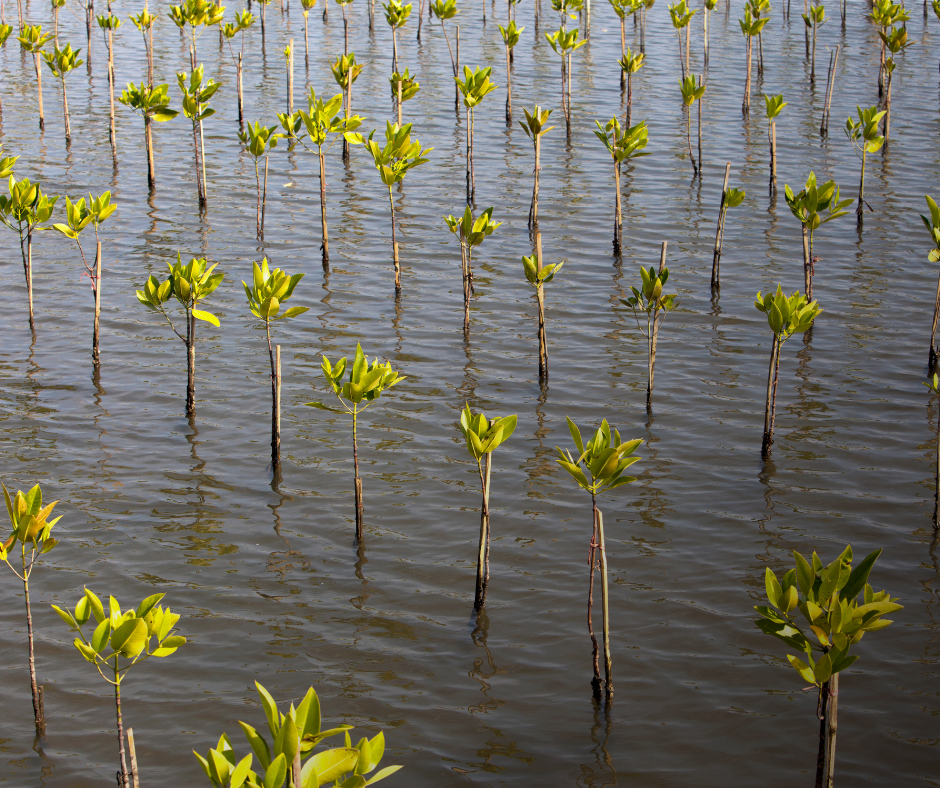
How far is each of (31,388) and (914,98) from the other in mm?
15749

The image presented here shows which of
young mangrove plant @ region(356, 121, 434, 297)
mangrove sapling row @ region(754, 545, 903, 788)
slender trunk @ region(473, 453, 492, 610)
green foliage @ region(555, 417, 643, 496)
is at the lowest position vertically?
slender trunk @ region(473, 453, 492, 610)

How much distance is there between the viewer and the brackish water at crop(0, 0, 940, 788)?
14.0 feet

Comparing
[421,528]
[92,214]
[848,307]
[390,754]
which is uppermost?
[92,214]

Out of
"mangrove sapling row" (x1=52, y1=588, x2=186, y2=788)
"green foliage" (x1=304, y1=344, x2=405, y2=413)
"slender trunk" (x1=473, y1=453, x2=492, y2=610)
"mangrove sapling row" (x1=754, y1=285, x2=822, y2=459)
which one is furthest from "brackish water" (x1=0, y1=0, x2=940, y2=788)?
"green foliage" (x1=304, y1=344, x2=405, y2=413)

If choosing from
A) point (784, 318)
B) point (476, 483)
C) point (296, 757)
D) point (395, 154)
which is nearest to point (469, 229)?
point (395, 154)

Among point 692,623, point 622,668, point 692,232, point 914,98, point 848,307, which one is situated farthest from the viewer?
point 914,98

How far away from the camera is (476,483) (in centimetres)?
635

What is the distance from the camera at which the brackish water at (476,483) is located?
427 centimetres

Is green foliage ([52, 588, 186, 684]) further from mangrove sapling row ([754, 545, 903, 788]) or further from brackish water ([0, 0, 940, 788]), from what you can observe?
mangrove sapling row ([754, 545, 903, 788])

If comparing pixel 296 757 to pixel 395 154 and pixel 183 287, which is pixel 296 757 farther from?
pixel 395 154

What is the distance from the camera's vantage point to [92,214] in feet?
24.6

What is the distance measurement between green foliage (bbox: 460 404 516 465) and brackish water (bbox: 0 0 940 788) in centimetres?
108

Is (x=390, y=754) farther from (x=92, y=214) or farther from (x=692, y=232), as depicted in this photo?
(x=692, y=232)

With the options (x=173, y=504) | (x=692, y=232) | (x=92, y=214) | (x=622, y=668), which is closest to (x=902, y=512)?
(x=622, y=668)
